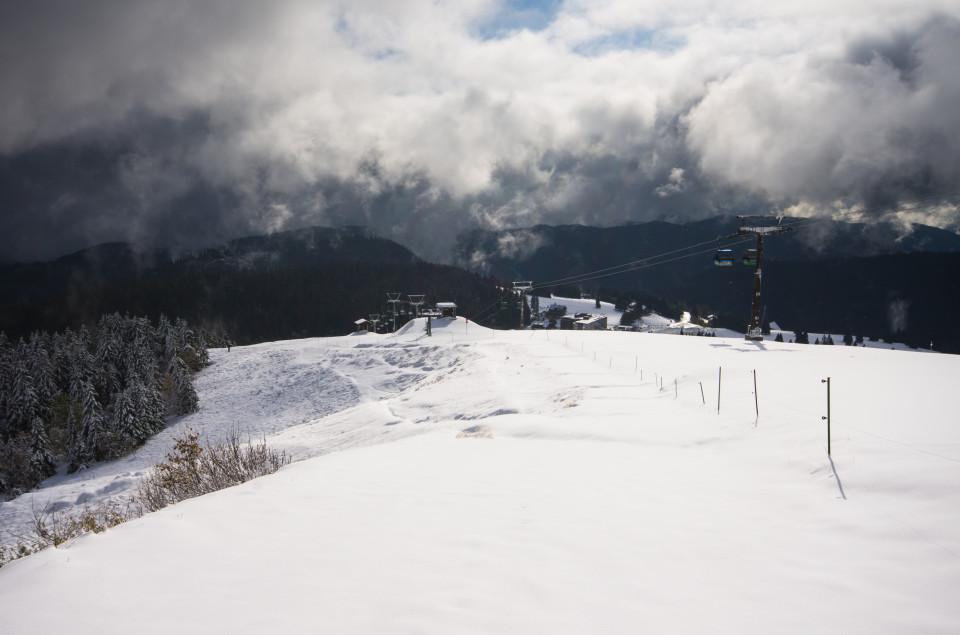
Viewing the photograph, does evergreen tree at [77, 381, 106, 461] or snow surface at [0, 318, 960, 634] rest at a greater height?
snow surface at [0, 318, 960, 634]

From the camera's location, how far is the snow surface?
168 inches

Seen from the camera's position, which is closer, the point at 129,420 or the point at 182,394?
the point at 129,420

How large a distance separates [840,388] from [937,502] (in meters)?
10.8

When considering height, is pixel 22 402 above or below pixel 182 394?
below

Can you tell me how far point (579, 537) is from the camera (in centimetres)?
618

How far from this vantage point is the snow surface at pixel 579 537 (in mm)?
4270

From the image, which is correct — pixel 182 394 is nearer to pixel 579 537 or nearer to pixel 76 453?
pixel 76 453

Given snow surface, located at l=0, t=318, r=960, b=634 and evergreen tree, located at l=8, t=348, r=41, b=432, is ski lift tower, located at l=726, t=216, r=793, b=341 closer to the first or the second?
snow surface, located at l=0, t=318, r=960, b=634

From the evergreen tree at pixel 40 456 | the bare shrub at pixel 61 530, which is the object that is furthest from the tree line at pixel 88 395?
the bare shrub at pixel 61 530

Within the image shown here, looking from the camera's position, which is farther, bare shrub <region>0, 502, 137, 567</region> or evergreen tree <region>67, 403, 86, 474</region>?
evergreen tree <region>67, 403, 86, 474</region>

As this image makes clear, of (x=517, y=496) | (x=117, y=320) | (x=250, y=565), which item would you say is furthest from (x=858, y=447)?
(x=117, y=320)

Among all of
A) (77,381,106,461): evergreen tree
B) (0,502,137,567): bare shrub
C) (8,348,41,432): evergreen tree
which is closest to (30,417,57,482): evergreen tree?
(77,381,106,461): evergreen tree

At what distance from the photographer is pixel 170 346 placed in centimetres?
5534

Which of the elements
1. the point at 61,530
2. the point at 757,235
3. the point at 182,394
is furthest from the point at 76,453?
the point at 757,235
